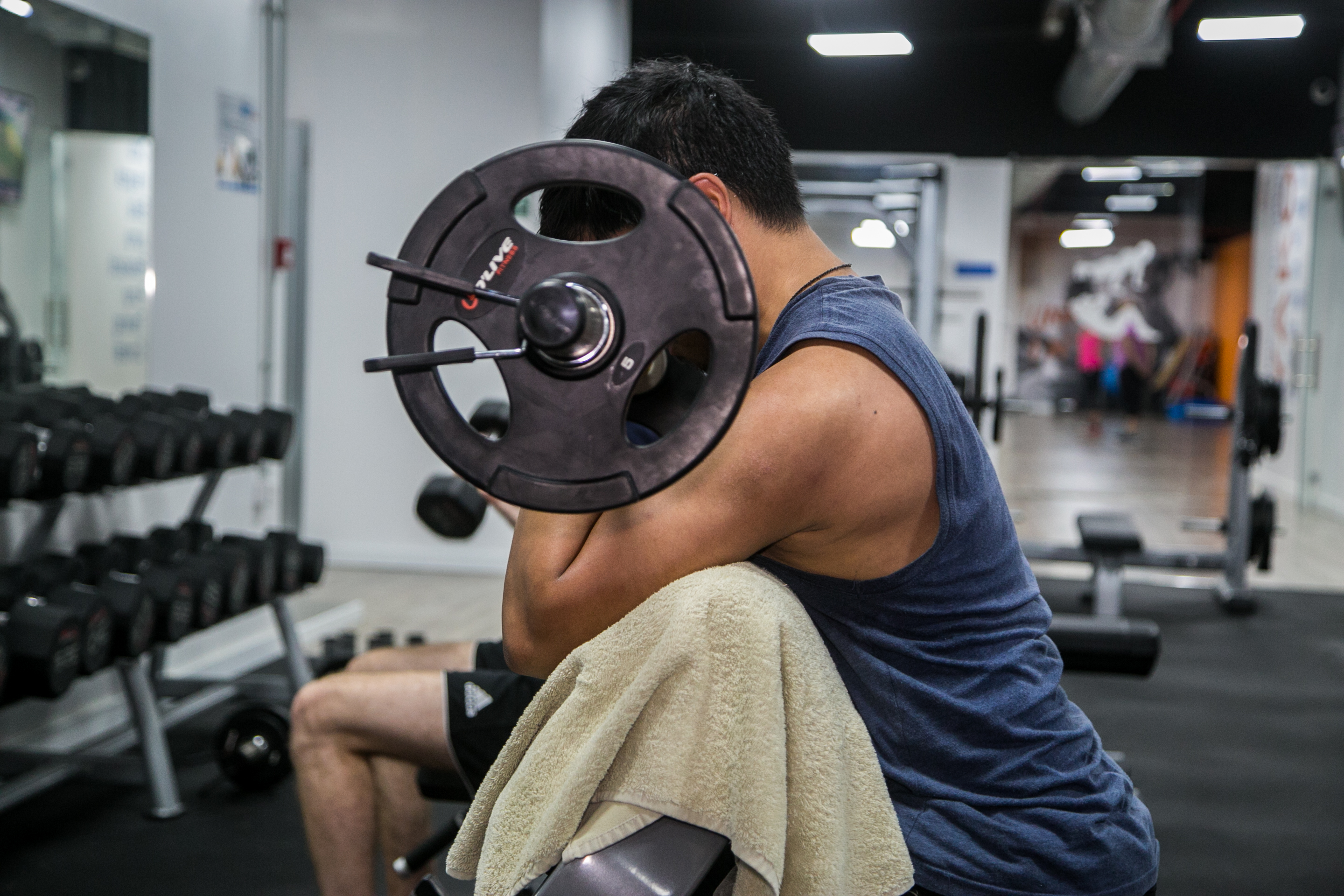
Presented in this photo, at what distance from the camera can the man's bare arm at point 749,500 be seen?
0.82m

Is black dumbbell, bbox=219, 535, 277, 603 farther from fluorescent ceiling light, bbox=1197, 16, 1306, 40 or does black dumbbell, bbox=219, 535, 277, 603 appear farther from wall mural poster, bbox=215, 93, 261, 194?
fluorescent ceiling light, bbox=1197, 16, 1306, 40

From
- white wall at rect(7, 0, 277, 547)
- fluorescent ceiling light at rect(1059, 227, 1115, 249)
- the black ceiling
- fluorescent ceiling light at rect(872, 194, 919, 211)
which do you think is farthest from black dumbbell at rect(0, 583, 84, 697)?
fluorescent ceiling light at rect(1059, 227, 1115, 249)

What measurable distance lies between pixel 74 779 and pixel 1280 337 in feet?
26.8

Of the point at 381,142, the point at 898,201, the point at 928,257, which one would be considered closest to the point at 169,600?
the point at 381,142

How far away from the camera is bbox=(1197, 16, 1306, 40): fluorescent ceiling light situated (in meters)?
5.53

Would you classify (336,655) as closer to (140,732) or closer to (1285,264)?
(140,732)

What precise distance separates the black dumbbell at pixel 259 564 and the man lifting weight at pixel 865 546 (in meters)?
2.16

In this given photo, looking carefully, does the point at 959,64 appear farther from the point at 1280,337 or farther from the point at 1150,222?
the point at 1280,337

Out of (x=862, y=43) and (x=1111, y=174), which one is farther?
(x=1111, y=174)

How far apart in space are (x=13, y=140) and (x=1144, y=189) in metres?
7.94

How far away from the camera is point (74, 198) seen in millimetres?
2824

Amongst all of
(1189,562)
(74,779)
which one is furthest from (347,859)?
(1189,562)

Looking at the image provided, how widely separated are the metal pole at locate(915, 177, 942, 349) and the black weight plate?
6163mm

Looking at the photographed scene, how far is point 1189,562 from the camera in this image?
478 centimetres
